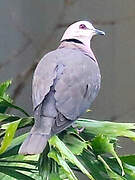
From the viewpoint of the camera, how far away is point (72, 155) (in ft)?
4.32

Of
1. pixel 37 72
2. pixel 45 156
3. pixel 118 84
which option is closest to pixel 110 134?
pixel 45 156

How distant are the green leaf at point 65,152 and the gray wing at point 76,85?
0.12 m

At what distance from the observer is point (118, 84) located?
321 cm

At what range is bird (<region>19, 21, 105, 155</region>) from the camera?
1.41m

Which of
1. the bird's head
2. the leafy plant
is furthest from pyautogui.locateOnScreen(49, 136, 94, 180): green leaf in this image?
the bird's head

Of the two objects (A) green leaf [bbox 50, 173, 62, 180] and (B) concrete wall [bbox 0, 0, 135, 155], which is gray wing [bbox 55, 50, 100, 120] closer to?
(A) green leaf [bbox 50, 173, 62, 180]

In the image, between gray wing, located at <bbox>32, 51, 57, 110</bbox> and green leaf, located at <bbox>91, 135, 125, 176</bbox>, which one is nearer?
green leaf, located at <bbox>91, 135, 125, 176</bbox>

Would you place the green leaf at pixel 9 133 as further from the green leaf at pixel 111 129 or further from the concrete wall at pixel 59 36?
the concrete wall at pixel 59 36

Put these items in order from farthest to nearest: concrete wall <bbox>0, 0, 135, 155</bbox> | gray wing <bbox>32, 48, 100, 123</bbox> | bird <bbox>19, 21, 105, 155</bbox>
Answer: concrete wall <bbox>0, 0, 135, 155</bbox>, gray wing <bbox>32, 48, 100, 123</bbox>, bird <bbox>19, 21, 105, 155</bbox>

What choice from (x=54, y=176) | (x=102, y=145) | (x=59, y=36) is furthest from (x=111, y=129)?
(x=59, y=36)

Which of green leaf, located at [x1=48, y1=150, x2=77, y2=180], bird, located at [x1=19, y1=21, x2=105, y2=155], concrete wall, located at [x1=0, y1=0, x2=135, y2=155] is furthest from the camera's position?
concrete wall, located at [x1=0, y1=0, x2=135, y2=155]

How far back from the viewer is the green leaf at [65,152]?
50.8 inches

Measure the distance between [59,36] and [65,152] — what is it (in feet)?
6.34

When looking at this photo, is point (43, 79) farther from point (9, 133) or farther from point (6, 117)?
point (9, 133)
